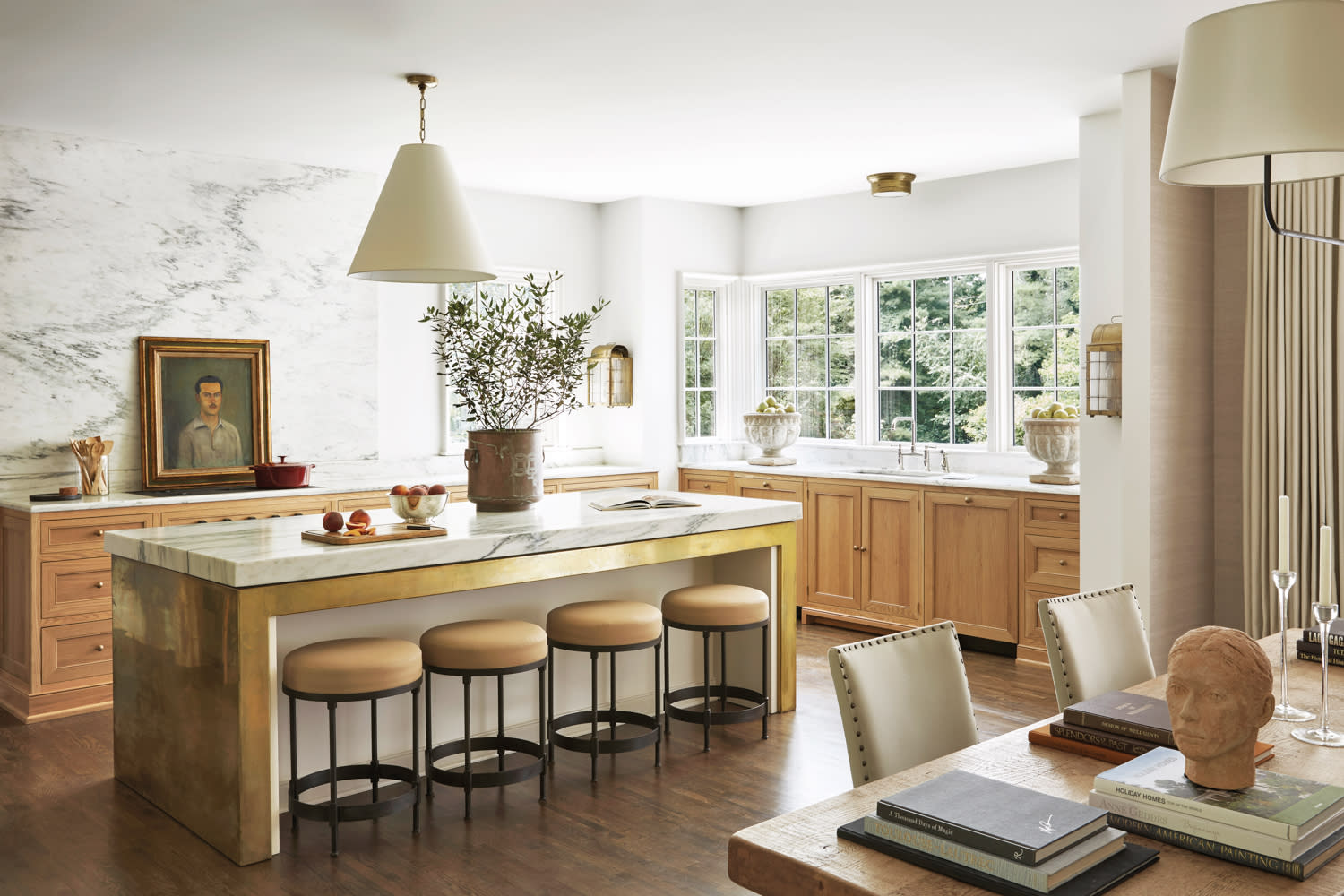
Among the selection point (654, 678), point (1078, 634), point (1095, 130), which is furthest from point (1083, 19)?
point (654, 678)

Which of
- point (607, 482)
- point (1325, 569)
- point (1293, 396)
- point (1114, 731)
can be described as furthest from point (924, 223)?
point (1114, 731)

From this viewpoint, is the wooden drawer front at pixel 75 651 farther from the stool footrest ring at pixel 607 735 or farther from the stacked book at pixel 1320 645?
the stacked book at pixel 1320 645

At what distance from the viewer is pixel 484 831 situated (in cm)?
332

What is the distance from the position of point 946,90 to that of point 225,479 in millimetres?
3970

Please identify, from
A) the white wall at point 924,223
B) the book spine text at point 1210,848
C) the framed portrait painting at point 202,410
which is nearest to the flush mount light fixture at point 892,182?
the white wall at point 924,223

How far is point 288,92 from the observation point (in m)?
4.48

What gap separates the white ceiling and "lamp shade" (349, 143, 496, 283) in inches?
19.3

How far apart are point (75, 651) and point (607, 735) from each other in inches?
95.8

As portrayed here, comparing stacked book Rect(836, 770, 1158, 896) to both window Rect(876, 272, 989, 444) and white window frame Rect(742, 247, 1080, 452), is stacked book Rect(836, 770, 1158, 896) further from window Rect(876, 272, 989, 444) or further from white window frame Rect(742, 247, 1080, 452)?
window Rect(876, 272, 989, 444)

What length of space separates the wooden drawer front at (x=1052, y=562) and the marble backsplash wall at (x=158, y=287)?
364 centimetres

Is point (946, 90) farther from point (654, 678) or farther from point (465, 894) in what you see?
point (465, 894)

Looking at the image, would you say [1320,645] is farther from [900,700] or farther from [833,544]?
[833,544]

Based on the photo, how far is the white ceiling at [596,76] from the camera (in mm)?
3590

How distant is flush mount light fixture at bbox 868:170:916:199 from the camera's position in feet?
20.3
